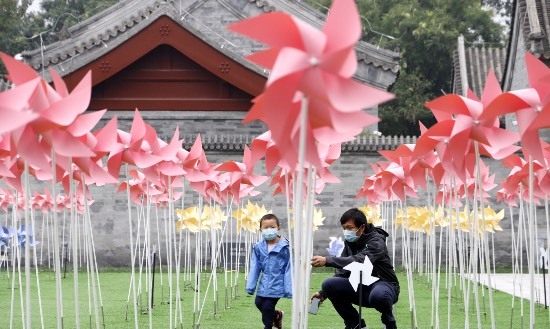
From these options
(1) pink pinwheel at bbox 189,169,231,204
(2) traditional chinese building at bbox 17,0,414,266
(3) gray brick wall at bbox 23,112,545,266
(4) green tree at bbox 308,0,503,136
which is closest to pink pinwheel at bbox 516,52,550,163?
(1) pink pinwheel at bbox 189,169,231,204

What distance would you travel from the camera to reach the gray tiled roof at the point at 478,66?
3334 centimetres

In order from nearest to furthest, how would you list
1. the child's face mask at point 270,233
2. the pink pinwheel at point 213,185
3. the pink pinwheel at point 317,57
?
the pink pinwheel at point 317,57 → the child's face mask at point 270,233 → the pink pinwheel at point 213,185

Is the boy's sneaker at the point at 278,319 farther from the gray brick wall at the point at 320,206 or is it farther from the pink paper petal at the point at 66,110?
the gray brick wall at the point at 320,206

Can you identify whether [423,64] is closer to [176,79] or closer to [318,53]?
[176,79]

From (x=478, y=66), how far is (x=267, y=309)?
2662 centimetres

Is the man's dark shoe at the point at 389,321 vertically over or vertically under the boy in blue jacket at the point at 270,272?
under

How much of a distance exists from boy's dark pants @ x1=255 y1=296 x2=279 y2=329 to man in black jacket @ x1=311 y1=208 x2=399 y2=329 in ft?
1.91

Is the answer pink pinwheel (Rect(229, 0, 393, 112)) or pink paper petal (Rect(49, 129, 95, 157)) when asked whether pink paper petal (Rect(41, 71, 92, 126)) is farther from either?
pink pinwheel (Rect(229, 0, 393, 112))

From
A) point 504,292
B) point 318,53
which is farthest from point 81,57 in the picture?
point 318,53

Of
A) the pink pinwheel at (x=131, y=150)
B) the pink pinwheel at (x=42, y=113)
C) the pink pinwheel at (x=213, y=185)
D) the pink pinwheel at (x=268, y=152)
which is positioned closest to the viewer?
the pink pinwheel at (x=42, y=113)

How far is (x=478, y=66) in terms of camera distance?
34.0 metres

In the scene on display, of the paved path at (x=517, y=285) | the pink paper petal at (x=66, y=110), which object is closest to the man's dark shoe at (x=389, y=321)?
the pink paper petal at (x=66, y=110)

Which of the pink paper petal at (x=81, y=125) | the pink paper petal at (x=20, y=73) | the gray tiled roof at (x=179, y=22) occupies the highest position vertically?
the gray tiled roof at (x=179, y=22)

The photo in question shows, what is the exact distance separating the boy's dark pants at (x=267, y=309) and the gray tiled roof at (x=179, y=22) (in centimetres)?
1301
